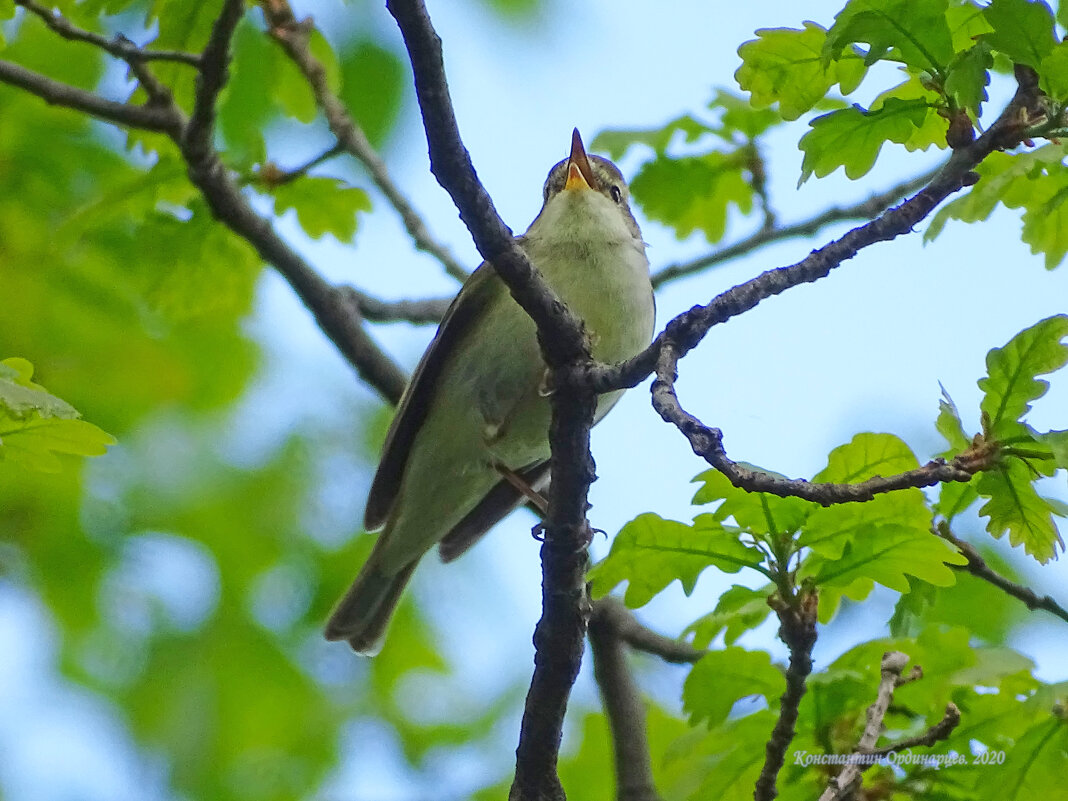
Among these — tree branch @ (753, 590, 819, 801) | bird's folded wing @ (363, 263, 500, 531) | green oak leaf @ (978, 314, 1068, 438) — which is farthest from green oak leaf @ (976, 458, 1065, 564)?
bird's folded wing @ (363, 263, 500, 531)

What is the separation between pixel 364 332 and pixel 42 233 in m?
1.55

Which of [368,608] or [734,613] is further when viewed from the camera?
[368,608]

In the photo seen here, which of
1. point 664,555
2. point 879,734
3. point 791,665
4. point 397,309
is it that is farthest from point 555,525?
point 397,309

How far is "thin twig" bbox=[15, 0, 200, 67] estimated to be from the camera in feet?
14.7

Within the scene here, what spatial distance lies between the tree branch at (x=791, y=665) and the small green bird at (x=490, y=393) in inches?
63.4

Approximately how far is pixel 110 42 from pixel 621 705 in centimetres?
324

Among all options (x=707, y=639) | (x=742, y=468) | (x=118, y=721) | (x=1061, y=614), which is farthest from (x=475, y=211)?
(x=118, y=721)

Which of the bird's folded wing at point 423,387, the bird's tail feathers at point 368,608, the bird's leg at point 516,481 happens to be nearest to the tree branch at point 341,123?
the bird's folded wing at point 423,387

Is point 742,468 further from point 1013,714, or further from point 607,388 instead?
point 1013,714

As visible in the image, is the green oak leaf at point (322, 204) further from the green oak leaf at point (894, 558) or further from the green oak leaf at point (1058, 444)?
the green oak leaf at point (1058, 444)

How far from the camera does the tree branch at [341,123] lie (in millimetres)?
5590

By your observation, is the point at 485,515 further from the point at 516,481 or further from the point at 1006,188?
the point at 1006,188

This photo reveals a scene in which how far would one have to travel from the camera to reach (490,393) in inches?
203

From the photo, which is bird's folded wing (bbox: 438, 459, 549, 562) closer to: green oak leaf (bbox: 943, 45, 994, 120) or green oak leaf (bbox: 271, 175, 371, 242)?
green oak leaf (bbox: 271, 175, 371, 242)
